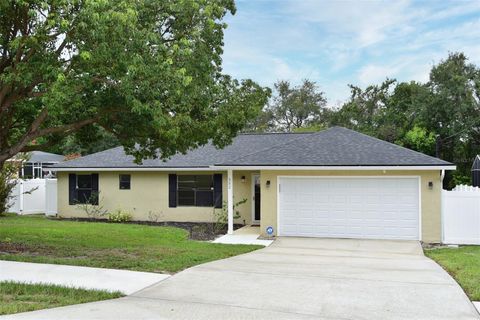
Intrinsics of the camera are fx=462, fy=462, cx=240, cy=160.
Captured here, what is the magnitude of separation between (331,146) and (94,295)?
11.2m

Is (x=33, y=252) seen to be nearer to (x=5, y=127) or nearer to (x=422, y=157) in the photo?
(x=5, y=127)

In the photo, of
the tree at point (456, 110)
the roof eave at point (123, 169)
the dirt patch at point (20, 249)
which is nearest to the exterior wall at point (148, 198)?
the roof eave at point (123, 169)

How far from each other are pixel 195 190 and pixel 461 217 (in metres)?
10.2

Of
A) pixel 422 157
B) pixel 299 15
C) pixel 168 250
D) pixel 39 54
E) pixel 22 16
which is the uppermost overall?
pixel 299 15

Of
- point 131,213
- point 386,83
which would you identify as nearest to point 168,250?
point 131,213

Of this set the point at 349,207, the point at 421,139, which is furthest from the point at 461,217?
the point at 421,139

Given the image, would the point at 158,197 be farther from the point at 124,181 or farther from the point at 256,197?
the point at 256,197

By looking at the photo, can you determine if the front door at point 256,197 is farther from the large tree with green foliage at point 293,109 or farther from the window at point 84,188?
the large tree with green foliage at point 293,109

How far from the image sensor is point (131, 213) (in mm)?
20266

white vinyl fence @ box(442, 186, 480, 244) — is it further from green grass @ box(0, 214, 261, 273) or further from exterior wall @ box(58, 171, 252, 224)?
exterior wall @ box(58, 171, 252, 224)

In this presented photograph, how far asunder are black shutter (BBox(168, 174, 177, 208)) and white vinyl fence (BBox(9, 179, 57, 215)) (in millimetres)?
6319

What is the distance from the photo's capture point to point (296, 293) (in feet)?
25.2

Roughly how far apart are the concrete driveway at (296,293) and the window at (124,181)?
1035cm

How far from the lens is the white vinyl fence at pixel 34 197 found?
22266 mm
